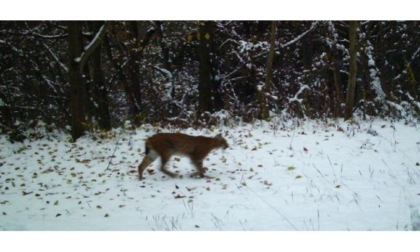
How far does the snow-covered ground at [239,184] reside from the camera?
6082 millimetres

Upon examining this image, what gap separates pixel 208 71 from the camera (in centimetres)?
1451

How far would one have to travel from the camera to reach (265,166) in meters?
8.12

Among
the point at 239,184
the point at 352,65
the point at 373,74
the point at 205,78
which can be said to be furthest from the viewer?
the point at 205,78

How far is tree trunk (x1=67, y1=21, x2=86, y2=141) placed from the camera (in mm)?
11008

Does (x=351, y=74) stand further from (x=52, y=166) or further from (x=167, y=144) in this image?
(x=52, y=166)

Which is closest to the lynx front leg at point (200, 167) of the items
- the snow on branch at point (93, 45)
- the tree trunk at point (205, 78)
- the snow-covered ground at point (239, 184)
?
the snow-covered ground at point (239, 184)

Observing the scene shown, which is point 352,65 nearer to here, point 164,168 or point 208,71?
point 208,71

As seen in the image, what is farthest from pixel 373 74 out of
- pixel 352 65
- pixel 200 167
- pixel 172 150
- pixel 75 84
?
pixel 75 84

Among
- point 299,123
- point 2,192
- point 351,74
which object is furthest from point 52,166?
point 351,74

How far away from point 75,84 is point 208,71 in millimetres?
4920

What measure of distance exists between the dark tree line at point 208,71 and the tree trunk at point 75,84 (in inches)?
1.0

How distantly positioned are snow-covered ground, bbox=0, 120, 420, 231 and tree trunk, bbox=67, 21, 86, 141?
70 centimetres

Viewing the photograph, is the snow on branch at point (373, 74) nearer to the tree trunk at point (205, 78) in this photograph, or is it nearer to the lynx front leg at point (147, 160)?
the tree trunk at point (205, 78)

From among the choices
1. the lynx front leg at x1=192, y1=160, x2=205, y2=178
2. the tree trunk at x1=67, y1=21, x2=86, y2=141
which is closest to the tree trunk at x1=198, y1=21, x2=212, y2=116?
the tree trunk at x1=67, y1=21, x2=86, y2=141
